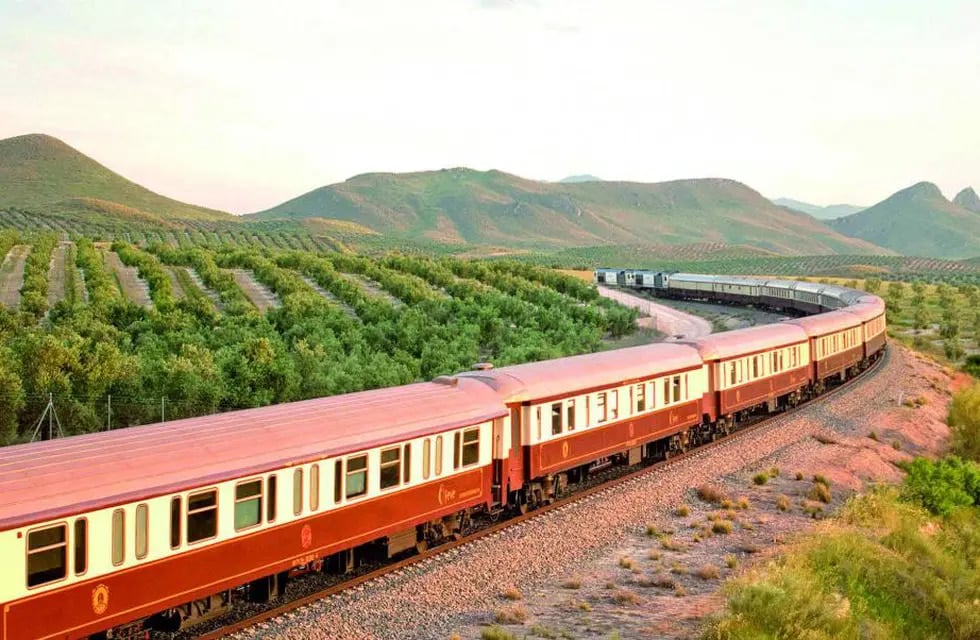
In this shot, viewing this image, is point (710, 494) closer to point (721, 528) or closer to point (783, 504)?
point (783, 504)

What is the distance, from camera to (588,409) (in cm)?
2236

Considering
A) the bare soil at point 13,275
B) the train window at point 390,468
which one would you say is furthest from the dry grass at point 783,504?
the bare soil at point 13,275

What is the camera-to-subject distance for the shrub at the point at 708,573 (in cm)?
1753

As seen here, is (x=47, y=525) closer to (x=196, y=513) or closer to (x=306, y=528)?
(x=196, y=513)

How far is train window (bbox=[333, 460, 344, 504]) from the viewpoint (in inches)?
589

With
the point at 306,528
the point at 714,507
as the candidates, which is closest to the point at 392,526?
the point at 306,528

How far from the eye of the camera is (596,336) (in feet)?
180

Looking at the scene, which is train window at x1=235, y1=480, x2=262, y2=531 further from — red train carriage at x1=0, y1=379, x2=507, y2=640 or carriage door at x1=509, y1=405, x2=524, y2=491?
carriage door at x1=509, y1=405, x2=524, y2=491

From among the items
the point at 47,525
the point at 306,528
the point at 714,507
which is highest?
the point at 47,525

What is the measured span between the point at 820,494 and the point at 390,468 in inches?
497

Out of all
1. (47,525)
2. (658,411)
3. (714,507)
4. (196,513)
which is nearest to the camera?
(47,525)

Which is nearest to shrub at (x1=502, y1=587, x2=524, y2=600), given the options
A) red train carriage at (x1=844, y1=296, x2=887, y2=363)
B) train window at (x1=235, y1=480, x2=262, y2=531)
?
train window at (x1=235, y1=480, x2=262, y2=531)

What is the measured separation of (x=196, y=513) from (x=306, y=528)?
2.20 m

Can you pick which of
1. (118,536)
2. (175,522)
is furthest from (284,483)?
(118,536)
